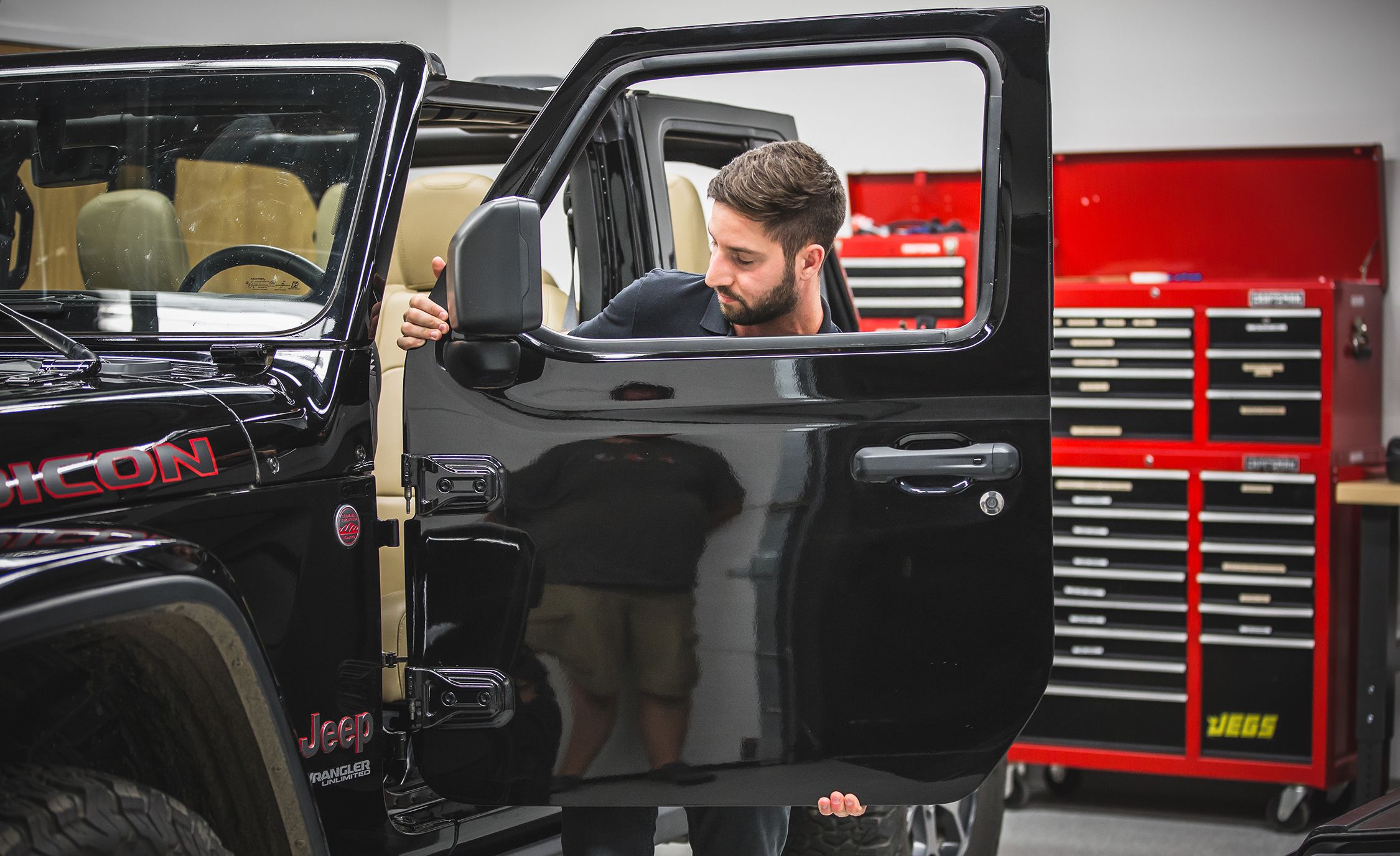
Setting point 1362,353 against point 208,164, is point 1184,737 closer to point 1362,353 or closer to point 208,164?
point 1362,353

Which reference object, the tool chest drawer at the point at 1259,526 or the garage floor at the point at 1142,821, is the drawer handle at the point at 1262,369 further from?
the garage floor at the point at 1142,821

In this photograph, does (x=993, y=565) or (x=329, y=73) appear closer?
Result: (x=993, y=565)

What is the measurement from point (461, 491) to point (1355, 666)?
12.4 feet

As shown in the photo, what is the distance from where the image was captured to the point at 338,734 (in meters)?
1.60

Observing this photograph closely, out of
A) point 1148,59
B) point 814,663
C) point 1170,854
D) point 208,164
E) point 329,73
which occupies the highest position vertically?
point 1148,59

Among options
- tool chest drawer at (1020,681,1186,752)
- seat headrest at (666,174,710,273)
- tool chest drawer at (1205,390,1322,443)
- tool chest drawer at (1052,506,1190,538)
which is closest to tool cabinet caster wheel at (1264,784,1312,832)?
tool chest drawer at (1020,681,1186,752)

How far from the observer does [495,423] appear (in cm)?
159

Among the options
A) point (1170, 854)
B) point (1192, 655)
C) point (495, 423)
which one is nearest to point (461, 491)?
point (495, 423)

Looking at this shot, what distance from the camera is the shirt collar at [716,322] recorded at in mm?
1792

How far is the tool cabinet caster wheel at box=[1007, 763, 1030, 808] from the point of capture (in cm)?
455

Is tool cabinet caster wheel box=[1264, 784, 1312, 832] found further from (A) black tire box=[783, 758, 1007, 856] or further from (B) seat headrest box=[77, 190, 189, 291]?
(B) seat headrest box=[77, 190, 189, 291]

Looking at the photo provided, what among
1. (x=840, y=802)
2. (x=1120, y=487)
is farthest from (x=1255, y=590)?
(x=840, y=802)

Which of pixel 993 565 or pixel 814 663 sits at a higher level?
pixel 993 565

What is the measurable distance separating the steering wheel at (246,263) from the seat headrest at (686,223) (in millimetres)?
1078
